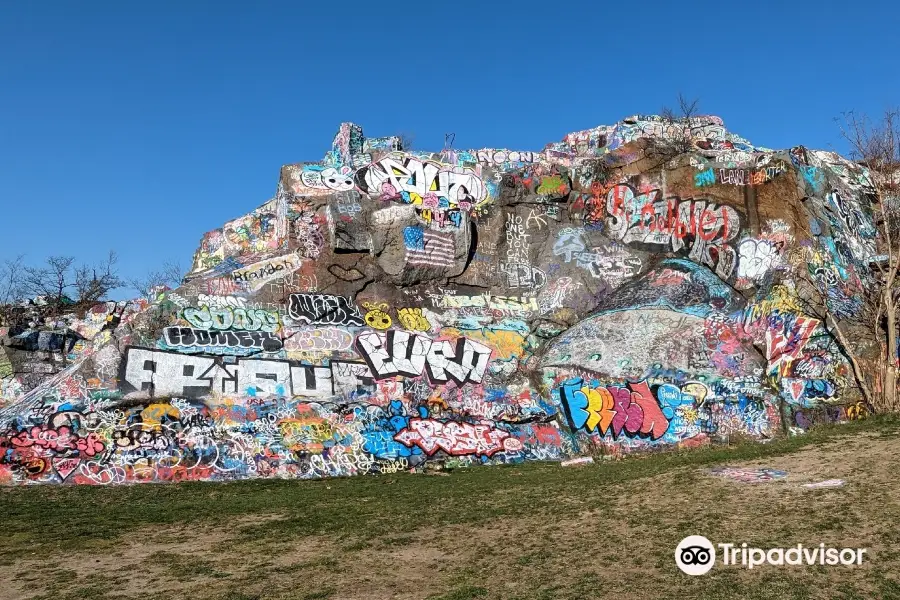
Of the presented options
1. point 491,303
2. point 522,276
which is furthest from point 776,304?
point 491,303

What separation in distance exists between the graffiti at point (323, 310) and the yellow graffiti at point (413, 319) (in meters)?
1.18

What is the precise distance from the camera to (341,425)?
18.0m

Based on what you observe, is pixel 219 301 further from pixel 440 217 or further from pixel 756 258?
pixel 756 258

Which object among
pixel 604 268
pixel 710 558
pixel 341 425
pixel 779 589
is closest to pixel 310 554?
pixel 710 558

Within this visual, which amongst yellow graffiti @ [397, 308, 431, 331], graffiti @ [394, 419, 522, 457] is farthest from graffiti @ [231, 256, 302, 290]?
graffiti @ [394, 419, 522, 457]

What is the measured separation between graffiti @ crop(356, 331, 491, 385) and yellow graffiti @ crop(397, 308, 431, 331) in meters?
0.32

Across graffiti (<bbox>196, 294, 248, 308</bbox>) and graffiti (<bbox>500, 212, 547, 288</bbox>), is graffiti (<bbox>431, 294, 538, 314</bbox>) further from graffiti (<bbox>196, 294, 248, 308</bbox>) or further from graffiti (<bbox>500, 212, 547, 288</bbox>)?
graffiti (<bbox>196, 294, 248, 308</bbox>)

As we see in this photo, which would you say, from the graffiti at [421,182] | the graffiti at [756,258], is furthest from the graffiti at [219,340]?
the graffiti at [756,258]

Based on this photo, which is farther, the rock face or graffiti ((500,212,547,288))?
graffiti ((500,212,547,288))

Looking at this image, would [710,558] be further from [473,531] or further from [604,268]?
[604,268]

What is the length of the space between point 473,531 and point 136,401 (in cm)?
979

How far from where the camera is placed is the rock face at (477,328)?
17234 mm

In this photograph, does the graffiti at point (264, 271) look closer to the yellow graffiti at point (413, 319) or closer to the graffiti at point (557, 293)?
the yellow graffiti at point (413, 319)

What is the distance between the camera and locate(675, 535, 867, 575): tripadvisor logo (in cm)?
829
